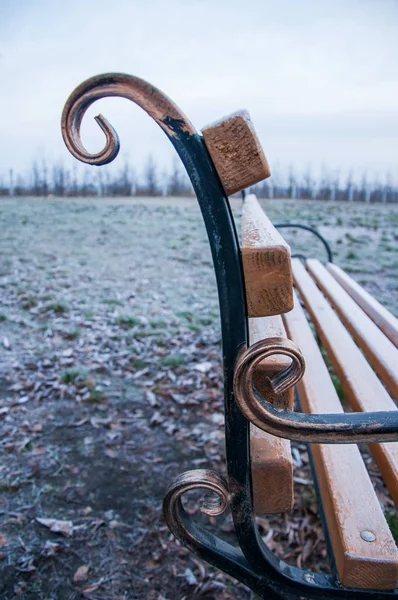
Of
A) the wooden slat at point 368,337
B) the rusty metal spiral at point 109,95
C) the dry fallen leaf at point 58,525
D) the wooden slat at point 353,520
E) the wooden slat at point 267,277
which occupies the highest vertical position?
the rusty metal spiral at point 109,95

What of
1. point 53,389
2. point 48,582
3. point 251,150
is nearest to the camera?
point 251,150

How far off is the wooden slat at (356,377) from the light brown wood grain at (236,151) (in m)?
0.81

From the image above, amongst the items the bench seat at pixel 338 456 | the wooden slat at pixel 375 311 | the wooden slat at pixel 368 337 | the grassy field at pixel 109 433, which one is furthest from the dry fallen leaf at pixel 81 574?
the wooden slat at pixel 375 311

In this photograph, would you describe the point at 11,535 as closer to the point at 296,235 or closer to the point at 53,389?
the point at 53,389

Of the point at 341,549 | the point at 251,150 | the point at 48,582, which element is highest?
the point at 251,150

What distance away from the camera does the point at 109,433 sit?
280cm

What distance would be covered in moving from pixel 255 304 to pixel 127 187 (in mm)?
29781

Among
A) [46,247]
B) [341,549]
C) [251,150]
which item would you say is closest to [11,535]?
[341,549]

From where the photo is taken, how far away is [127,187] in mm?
29672

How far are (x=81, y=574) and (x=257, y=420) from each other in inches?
52.9

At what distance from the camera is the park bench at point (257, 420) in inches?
36.6

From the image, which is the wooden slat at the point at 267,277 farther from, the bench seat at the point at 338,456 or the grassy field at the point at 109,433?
the grassy field at the point at 109,433

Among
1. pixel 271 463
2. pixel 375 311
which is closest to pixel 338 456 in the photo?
pixel 271 463

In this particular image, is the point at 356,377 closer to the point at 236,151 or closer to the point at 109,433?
the point at 236,151
